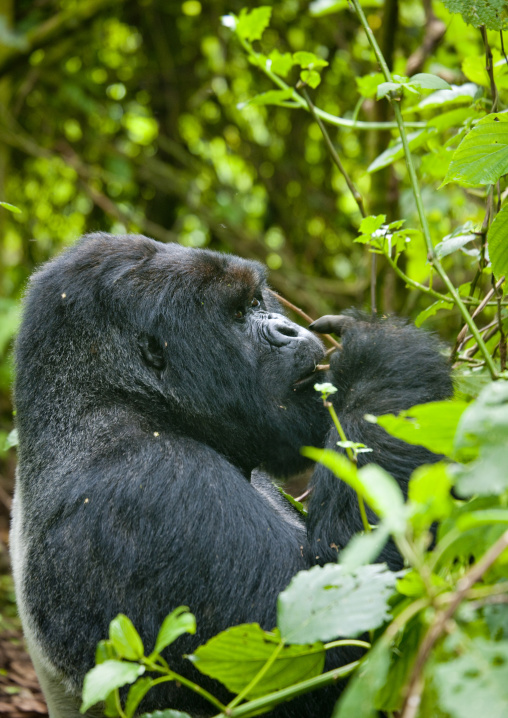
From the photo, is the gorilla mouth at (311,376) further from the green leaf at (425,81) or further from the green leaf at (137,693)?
the green leaf at (137,693)

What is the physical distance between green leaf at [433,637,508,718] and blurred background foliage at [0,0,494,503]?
5298 mm

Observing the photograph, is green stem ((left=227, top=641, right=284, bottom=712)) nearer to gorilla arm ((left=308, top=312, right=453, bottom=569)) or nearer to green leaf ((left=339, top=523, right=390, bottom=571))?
green leaf ((left=339, top=523, right=390, bottom=571))

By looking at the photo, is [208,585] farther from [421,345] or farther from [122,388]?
[421,345]

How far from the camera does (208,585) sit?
6.66 feet

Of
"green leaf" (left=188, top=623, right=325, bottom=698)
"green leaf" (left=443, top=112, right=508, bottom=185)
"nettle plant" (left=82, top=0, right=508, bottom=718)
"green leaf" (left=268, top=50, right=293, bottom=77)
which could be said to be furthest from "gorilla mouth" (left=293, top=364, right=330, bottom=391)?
"green leaf" (left=188, top=623, right=325, bottom=698)

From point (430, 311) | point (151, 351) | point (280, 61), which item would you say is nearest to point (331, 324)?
point (430, 311)

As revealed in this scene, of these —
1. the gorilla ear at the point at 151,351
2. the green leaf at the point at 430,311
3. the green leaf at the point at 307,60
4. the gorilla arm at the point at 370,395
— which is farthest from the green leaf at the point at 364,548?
the green leaf at the point at 307,60

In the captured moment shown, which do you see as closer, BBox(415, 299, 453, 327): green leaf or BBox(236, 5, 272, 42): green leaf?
BBox(415, 299, 453, 327): green leaf

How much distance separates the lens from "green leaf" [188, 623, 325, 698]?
4.36 feet

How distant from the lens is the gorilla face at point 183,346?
2.36 m

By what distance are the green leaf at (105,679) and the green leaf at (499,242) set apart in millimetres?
1251

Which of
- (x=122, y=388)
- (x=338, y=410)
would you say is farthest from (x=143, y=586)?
(x=338, y=410)

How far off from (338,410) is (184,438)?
0.47 meters

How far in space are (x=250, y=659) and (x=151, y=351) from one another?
127cm
